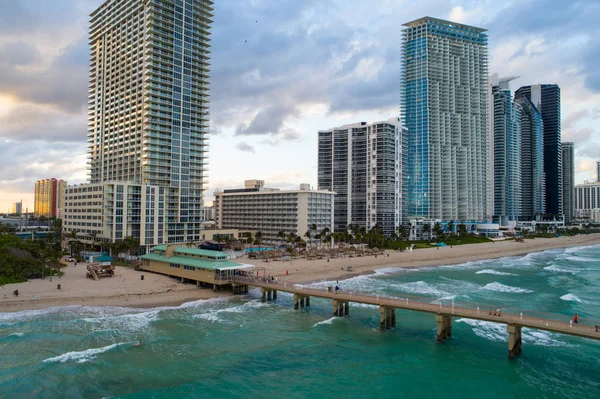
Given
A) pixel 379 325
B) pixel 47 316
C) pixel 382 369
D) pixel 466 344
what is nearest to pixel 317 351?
pixel 382 369

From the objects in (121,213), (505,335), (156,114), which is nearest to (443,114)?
(156,114)

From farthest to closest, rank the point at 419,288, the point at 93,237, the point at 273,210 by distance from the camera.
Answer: the point at 273,210, the point at 93,237, the point at 419,288

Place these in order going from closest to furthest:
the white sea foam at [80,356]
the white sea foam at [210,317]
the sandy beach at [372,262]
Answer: the white sea foam at [80,356] → the white sea foam at [210,317] → the sandy beach at [372,262]

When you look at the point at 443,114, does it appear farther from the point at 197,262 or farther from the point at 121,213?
the point at 197,262

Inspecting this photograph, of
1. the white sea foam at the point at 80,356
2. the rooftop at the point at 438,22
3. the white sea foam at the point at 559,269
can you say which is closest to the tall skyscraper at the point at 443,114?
the rooftop at the point at 438,22

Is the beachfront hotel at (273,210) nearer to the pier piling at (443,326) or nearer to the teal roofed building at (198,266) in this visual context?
the teal roofed building at (198,266)

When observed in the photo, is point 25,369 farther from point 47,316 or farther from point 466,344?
point 466,344
